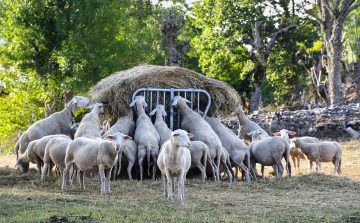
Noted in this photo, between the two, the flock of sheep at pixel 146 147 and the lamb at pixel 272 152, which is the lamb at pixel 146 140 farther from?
the lamb at pixel 272 152

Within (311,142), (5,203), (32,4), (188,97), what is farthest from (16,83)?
(5,203)

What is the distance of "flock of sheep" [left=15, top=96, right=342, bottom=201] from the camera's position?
9445 millimetres

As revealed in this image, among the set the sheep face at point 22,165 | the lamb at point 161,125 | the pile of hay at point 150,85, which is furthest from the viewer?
the pile of hay at point 150,85

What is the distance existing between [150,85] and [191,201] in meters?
6.74

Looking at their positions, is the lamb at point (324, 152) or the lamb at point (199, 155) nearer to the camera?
the lamb at point (199, 155)

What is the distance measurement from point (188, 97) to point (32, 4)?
1477 cm

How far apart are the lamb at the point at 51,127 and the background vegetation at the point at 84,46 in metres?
10.0

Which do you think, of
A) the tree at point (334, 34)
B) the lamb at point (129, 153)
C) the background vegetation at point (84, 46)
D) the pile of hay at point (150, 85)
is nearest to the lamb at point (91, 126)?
the pile of hay at point (150, 85)

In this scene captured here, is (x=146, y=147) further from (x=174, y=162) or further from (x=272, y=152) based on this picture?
(x=174, y=162)

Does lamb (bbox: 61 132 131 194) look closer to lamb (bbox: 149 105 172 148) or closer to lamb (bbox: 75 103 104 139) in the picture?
lamb (bbox: 75 103 104 139)

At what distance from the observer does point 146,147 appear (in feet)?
38.5

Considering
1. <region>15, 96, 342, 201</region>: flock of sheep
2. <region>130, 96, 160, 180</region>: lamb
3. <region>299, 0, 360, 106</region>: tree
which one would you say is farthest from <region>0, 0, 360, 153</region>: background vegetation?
<region>130, 96, 160, 180</region>: lamb

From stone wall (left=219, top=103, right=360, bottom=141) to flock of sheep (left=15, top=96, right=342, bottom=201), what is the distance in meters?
6.28

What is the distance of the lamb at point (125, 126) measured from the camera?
1273 centimetres
